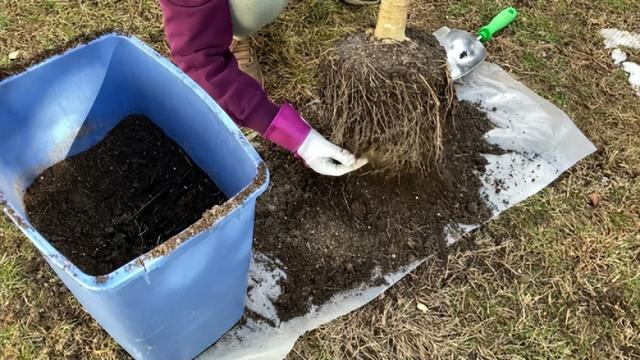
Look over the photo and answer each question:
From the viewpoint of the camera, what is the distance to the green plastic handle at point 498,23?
7.53ft

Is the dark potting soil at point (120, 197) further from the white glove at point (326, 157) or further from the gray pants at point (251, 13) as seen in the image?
the gray pants at point (251, 13)

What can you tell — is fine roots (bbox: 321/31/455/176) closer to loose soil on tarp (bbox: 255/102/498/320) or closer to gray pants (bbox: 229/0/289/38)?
loose soil on tarp (bbox: 255/102/498/320)

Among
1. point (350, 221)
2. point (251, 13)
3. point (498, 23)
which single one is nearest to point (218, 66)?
point (251, 13)

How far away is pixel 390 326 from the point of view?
167 cm

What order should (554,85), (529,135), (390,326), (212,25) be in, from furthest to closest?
(554,85) → (529,135) → (390,326) → (212,25)

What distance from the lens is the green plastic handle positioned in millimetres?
2295

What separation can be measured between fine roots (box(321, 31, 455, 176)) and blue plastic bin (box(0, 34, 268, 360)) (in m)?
0.38

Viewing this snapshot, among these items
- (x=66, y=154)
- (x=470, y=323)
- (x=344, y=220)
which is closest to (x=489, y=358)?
(x=470, y=323)

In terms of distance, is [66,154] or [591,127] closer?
[66,154]

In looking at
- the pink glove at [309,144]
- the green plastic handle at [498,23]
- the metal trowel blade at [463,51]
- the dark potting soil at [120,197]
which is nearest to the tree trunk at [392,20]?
the pink glove at [309,144]

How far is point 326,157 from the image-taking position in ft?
5.49

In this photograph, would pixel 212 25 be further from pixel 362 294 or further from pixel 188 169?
pixel 362 294

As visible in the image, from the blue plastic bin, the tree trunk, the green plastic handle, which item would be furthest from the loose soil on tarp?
the green plastic handle

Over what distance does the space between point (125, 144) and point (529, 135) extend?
131cm
